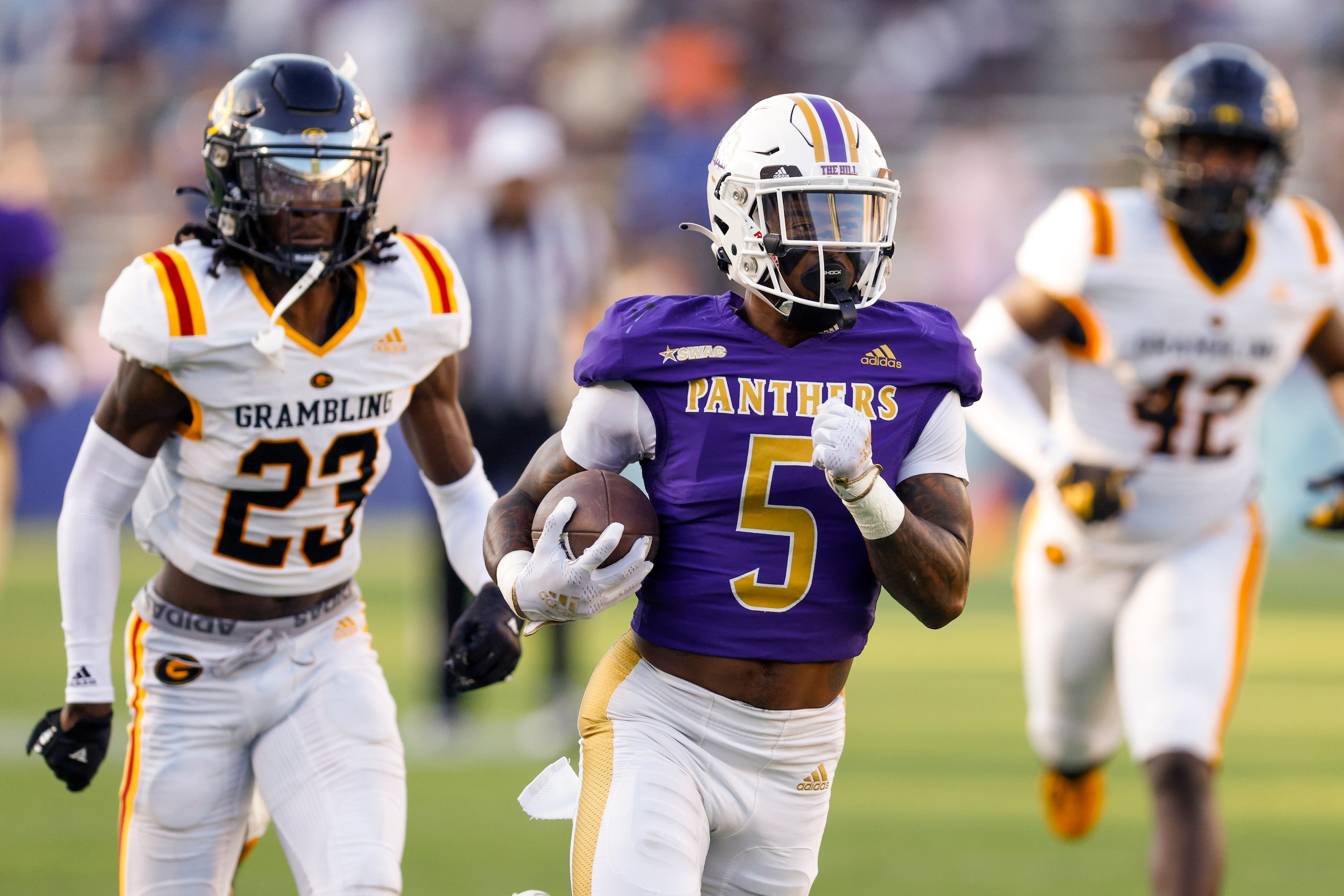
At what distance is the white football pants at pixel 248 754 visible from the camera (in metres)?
3.66

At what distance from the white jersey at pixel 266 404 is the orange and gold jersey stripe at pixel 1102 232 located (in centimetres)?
194

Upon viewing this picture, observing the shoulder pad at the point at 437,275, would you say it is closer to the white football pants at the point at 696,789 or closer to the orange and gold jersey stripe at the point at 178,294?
the orange and gold jersey stripe at the point at 178,294

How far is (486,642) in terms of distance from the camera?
12.5ft

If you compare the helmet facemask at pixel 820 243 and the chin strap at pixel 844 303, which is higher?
the helmet facemask at pixel 820 243

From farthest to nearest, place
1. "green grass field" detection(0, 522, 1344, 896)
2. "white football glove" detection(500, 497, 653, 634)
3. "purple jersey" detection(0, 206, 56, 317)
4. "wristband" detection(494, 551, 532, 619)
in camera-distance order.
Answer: "purple jersey" detection(0, 206, 56, 317) < "green grass field" detection(0, 522, 1344, 896) < "wristband" detection(494, 551, 532, 619) < "white football glove" detection(500, 497, 653, 634)

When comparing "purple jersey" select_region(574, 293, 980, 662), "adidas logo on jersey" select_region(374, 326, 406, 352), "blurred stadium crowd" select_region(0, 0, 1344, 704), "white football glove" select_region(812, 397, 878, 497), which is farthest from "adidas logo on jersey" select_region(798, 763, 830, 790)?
"blurred stadium crowd" select_region(0, 0, 1344, 704)

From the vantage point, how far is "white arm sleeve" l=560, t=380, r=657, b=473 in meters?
3.35

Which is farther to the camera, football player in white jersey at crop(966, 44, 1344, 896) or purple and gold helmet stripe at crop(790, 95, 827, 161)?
football player in white jersey at crop(966, 44, 1344, 896)

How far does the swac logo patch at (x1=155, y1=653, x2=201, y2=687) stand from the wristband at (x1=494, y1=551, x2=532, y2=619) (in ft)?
2.77

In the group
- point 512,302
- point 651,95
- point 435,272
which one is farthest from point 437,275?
point 651,95

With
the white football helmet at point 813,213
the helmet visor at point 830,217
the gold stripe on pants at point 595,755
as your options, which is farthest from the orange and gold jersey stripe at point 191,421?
the helmet visor at point 830,217

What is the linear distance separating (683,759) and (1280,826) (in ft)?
12.4

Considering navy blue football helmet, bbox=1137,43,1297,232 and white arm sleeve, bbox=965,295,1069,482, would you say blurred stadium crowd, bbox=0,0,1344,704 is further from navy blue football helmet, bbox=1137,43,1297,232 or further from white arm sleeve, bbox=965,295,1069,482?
navy blue football helmet, bbox=1137,43,1297,232

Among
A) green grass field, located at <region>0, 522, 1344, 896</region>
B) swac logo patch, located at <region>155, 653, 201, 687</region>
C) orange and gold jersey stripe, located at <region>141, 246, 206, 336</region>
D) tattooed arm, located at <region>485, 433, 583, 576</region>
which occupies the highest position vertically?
orange and gold jersey stripe, located at <region>141, 246, 206, 336</region>
